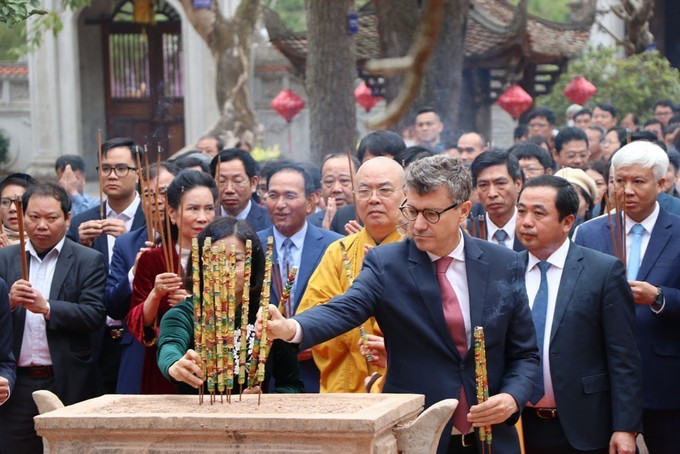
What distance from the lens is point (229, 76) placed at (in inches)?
501

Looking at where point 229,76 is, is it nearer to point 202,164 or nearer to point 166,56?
point 202,164

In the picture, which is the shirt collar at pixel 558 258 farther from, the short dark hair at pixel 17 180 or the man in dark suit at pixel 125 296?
the short dark hair at pixel 17 180

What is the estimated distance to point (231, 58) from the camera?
12625 mm

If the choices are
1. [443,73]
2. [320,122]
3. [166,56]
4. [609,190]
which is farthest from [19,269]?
[166,56]

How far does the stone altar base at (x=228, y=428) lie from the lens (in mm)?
2980

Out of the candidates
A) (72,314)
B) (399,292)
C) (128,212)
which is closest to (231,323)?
(399,292)

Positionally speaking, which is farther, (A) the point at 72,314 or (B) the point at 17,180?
(B) the point at 17,180

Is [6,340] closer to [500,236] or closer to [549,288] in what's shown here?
[549,288]

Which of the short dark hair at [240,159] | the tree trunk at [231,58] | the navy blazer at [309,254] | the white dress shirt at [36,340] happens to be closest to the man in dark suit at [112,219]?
the white dress shirt at [36,340]

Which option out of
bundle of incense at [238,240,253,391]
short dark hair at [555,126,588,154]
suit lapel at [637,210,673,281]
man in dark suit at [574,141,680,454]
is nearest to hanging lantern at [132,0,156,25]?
short dark hair at [555,126,588,154]

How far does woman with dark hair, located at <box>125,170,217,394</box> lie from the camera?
14.9ft

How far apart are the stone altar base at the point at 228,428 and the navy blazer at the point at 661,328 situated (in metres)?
1.70

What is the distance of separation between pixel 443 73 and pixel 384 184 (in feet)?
25.2

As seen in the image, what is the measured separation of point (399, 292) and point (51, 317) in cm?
198
